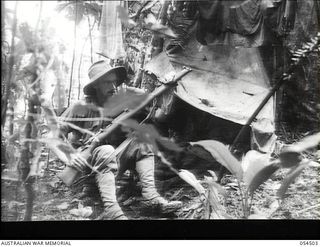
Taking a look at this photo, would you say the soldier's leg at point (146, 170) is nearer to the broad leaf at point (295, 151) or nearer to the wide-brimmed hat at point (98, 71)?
the wide-brimmed hat at point (98, 71)

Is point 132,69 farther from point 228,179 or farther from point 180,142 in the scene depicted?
point 228,179

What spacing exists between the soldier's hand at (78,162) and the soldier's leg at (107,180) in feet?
0.19

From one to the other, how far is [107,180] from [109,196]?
0.30ft

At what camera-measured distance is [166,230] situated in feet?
8.57

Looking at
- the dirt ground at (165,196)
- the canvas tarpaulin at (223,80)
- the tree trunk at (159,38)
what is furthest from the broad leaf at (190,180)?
the tree trunk at (159,38)

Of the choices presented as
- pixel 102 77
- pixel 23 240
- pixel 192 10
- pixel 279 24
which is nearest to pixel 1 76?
pixel 102 77

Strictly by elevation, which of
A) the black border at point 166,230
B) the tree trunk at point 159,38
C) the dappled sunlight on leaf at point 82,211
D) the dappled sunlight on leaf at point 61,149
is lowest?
the black border at point 166,230

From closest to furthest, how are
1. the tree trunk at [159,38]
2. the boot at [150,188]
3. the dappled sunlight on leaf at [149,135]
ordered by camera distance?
the dappled sunlight on leaf at [149,135], the boot at [150,188], the tree trunk at [159,38]

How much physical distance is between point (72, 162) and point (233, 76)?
1077 millimetres

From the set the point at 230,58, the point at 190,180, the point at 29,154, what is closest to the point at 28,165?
the point at 29,154

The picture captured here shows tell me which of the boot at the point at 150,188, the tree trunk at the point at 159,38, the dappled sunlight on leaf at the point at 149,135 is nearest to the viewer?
the dappled sunlight on leaf at the point at 149,135

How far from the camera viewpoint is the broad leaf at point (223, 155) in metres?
2.62

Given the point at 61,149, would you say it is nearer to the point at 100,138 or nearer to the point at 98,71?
the point at 100,138

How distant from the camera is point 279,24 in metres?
2.74
